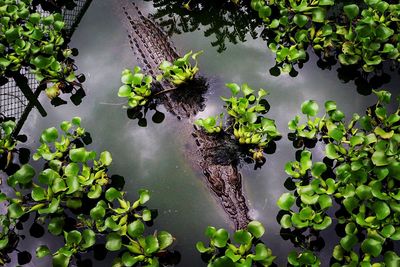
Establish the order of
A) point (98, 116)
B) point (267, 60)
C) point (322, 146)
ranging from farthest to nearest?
point (267, 60), point (98, 116), point (322, 146)

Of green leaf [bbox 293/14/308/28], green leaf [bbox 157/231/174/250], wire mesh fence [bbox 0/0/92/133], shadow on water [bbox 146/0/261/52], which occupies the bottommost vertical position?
green leaf [bbox 157/231/174/250]

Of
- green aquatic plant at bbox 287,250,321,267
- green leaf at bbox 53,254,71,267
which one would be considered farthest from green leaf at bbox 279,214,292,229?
green leaf at bbox 53,254,71,267

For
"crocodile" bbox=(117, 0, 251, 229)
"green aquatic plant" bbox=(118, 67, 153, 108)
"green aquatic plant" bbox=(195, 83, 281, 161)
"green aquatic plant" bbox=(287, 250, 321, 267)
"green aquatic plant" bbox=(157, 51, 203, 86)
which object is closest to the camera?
"green aquatic plant" bbox=(287, 250, 321, 267)

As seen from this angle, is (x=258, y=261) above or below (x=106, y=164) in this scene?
below

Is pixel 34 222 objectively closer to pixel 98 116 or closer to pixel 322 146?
pixel 98 116

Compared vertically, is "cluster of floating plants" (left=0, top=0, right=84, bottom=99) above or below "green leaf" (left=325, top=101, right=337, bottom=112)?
above

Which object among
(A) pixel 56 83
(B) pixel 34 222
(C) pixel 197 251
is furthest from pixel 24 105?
(C) pixel 197 251

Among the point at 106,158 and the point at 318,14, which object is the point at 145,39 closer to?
the point at 106,158

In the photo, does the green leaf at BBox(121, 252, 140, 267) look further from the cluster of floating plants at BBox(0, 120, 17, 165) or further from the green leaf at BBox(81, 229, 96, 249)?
the cluster of floating plants at BBox(0, 120, 17, 165)
